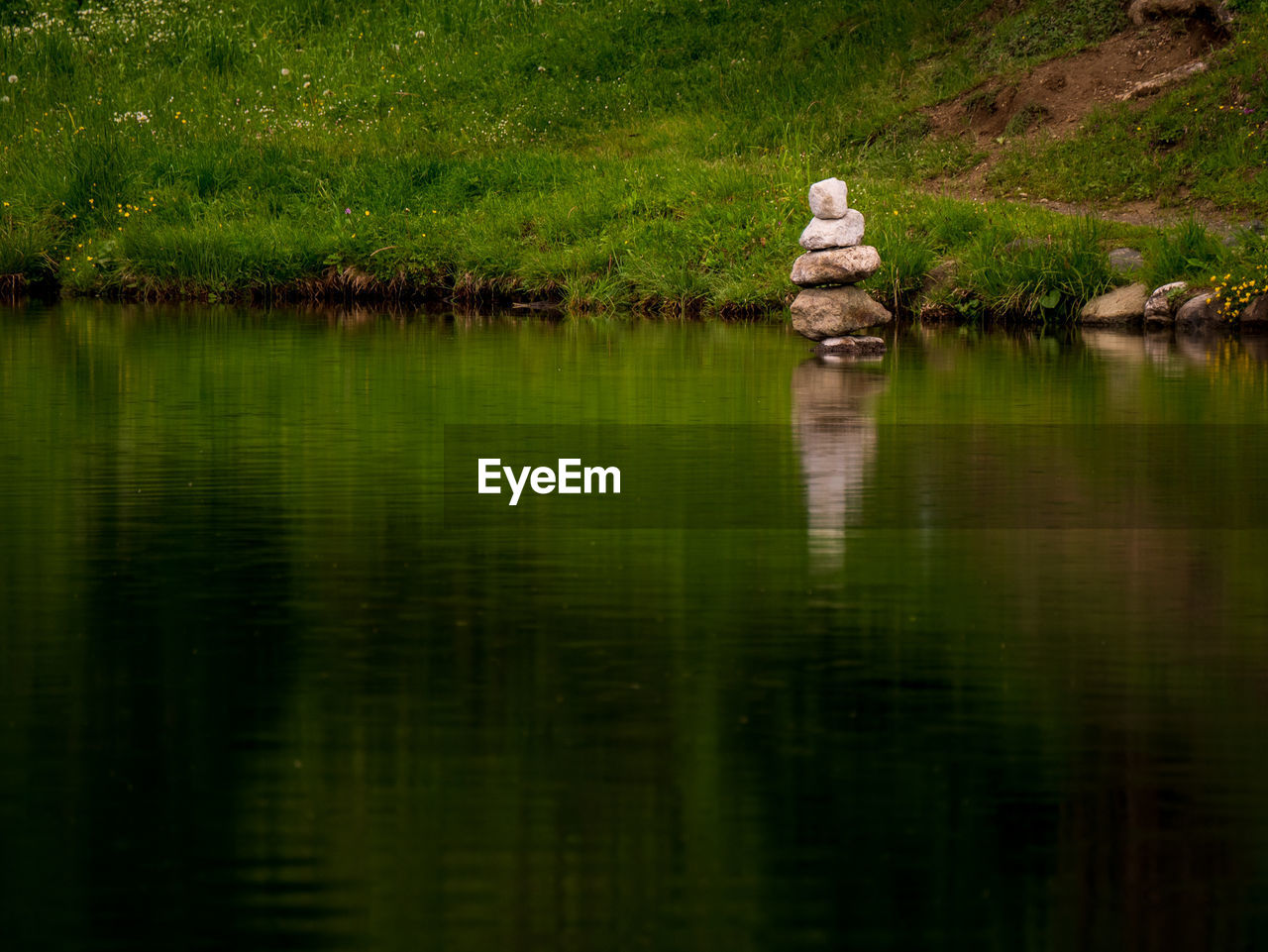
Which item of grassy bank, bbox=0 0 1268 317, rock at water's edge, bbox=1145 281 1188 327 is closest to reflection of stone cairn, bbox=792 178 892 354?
grassy bank, bbox=0 0 1268 317

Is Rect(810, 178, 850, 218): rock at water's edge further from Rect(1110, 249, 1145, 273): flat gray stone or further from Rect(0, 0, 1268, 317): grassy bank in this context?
Rect(1110, 249, 1145, 273): flat gray stone

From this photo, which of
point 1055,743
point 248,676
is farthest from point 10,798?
point 1055,743

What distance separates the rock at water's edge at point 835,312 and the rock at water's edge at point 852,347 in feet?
0.39

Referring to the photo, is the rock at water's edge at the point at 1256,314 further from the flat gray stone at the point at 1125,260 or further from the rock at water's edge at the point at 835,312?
the rock at water's edge at the point at 835,312

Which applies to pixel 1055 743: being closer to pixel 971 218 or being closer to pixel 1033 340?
pixel 1033 340

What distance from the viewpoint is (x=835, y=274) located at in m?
18.7

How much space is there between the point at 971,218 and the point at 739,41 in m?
9.76

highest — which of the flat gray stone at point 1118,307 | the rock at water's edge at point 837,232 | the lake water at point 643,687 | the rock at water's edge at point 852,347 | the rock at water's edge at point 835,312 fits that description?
the rock at water's edge at point 837,232

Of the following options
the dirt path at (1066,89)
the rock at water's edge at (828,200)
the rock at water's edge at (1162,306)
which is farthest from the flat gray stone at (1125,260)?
the rock at water's edge at (828,200)

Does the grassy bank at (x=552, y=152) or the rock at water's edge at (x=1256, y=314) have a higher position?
the grassy bank at (x=552, y=152)

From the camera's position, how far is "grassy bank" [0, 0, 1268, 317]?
23.3 m

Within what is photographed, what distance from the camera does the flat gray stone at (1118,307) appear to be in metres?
21.0

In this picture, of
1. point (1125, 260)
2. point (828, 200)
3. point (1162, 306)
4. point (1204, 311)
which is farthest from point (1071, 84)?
point (828, 200)

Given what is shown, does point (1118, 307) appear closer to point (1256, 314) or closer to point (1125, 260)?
point (1125, 260)
